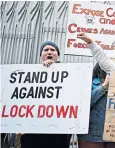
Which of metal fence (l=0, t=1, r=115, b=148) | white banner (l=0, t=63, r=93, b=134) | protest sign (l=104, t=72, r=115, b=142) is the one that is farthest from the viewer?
metal fence (l=0, t=1, r=115, b=148)

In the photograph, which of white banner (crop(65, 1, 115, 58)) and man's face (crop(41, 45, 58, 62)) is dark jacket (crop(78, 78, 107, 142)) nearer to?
man's face (crop(41, 45, 58, 62))

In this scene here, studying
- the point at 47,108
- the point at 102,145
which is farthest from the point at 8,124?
the point at 102,145

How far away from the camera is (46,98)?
212 centimetres

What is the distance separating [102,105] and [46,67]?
1.54 feet

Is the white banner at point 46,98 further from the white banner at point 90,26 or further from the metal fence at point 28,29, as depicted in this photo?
the metal fence at point 28,29

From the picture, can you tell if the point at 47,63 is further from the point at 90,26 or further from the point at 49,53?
the point at 90,26

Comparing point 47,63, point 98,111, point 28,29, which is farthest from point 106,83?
point 28,29

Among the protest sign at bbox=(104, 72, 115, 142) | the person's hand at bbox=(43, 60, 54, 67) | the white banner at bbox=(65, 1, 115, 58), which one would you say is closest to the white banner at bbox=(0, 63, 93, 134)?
the person's hand at bbox=(43, 60, 54, 67)

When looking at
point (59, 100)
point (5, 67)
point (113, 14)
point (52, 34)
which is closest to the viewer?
point (59, 100)

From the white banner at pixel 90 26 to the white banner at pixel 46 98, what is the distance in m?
0.80

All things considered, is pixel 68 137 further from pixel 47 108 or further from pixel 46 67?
pixel 46 67

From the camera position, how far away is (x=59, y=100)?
210cm

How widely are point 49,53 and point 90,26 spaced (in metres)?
1.00

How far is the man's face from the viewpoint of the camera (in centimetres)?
212
